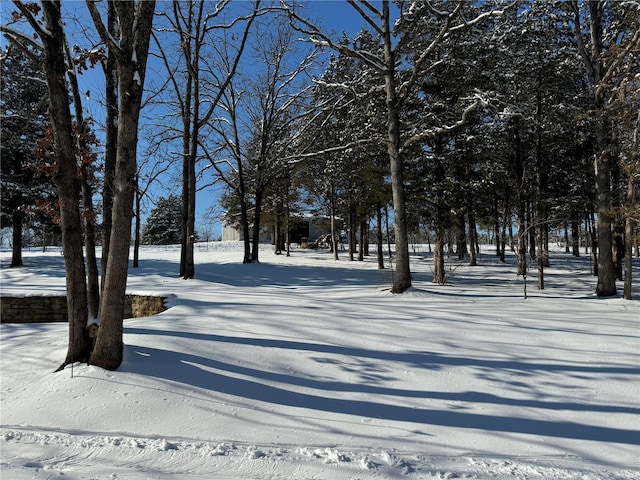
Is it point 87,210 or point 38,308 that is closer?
point 87,210

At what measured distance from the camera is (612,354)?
15.7ft

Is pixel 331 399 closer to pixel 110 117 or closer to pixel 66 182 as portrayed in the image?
pixel 66 182

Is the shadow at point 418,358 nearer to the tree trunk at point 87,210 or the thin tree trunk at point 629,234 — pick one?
the tree trunk at point 87,210

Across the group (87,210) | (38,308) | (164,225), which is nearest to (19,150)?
(38,308)

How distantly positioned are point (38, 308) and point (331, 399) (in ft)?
30.8

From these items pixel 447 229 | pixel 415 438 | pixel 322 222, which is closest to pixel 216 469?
pixel 415 438

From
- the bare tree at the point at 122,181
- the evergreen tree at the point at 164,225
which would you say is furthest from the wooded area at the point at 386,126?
the evergreen tree at the point at 164,225

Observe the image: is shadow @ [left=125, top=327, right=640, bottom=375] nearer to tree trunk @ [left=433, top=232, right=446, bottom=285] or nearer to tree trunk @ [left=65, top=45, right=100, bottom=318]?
tree trunk @ [left=65, top=45, right=100, bottom=318]

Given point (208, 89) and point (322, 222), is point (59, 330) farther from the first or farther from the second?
point (322, 222)

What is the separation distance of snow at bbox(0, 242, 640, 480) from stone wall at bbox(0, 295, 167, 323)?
3.17 metres

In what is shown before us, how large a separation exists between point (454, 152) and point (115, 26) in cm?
1066

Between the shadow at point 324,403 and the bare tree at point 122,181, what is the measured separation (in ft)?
1.14

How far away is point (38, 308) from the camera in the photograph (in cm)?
980

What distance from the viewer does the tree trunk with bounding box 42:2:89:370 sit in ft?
14.4
